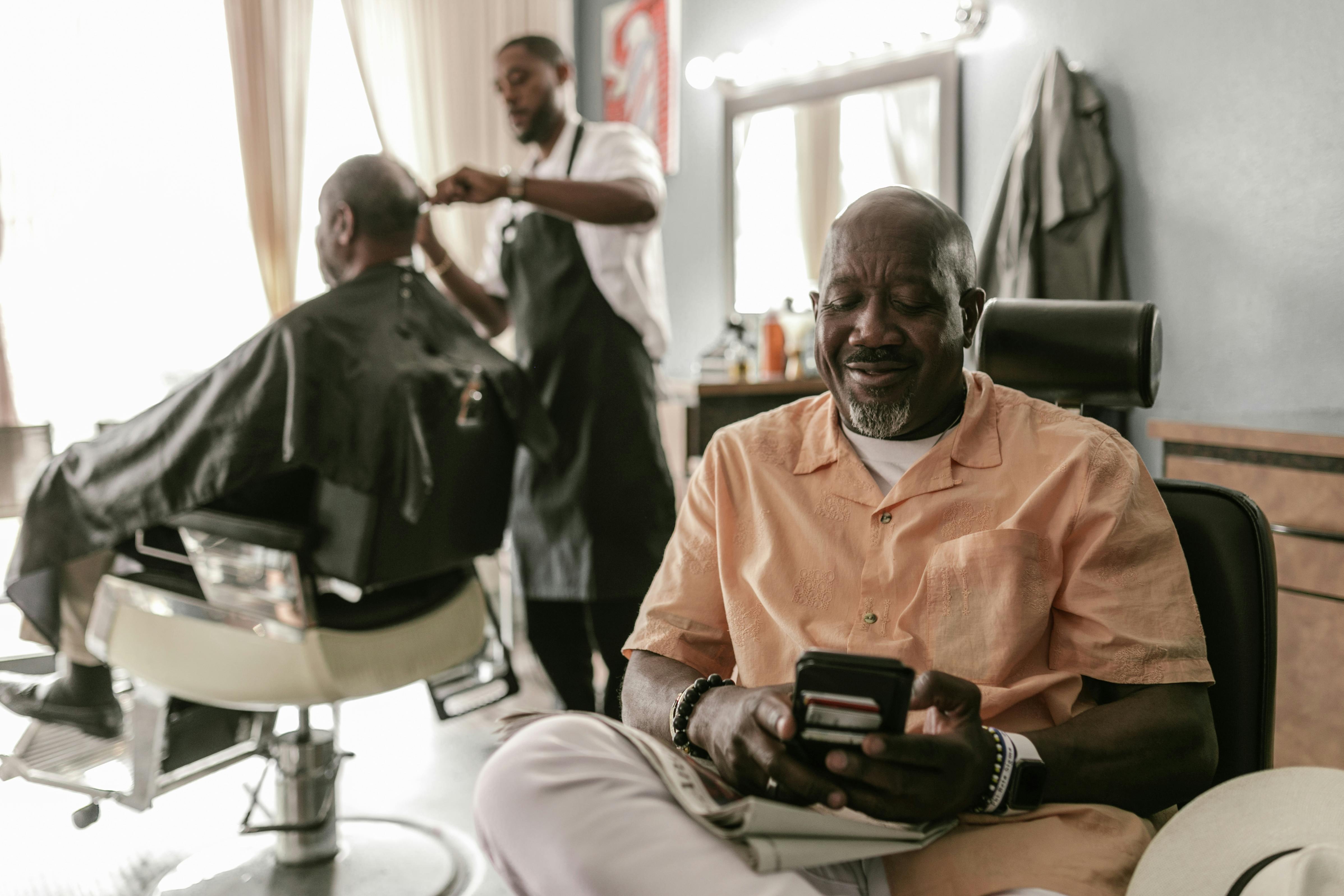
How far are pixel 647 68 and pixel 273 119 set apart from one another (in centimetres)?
142

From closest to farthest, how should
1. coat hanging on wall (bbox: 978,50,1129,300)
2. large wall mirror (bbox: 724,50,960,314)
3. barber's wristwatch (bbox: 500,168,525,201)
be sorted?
1. barber's wristwatch (bbox: 500,168,525,201)
2. coat hanging on wall (bbox: 978,50,1129,300)
3. large wall mirror (bbox: 724,50,960,314)

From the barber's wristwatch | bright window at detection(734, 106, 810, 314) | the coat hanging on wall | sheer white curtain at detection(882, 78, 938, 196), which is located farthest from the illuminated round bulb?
the barber's wristwatch

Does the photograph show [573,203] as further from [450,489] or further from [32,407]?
[32,407]

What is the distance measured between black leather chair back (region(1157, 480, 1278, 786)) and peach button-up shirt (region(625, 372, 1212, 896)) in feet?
0.29

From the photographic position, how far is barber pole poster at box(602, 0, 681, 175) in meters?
3.84

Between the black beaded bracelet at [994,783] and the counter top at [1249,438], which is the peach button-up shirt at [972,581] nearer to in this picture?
the black beaded bracelet at [994,783]

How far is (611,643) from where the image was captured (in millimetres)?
2426

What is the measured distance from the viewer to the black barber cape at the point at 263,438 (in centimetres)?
172

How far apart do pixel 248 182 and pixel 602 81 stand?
153 centimetres

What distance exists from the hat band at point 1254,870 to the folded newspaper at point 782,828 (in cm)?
24

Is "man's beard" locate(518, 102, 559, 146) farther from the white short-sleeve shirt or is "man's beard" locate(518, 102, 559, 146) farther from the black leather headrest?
the black leather headrest

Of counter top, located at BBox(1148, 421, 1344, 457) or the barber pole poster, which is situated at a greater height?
the barber pole poster

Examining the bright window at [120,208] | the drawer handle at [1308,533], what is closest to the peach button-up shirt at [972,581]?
the drawer handle at [1308,533]

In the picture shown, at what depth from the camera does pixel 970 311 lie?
123cm
